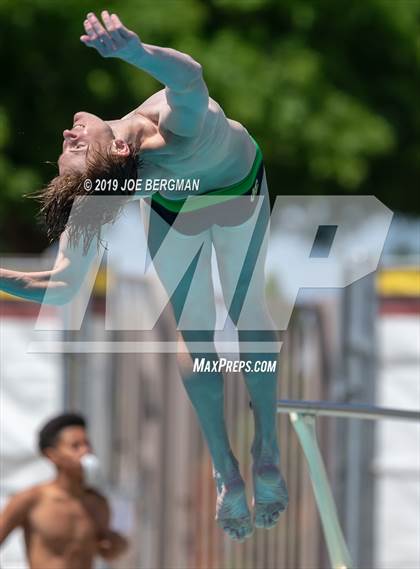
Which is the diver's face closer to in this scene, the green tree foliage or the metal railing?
the metal railing

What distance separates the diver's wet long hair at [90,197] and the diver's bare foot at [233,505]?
954 millimetres

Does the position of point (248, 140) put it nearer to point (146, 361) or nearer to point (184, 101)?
point (184, 101)

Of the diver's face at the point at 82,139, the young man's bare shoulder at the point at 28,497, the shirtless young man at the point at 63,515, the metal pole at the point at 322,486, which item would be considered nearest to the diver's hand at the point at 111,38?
the diver's face at the point at 82,139

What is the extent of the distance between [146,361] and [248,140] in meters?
2.83

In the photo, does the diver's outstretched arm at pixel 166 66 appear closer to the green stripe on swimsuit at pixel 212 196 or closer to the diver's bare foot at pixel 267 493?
the green stripe on swimsuit at pixel 212 196

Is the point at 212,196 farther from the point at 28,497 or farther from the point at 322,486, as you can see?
the point at 28,497

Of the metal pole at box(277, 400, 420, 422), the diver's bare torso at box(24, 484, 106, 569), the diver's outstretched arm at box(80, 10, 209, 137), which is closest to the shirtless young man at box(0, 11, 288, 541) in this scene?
the diver's outstretched arm at box(80, 10, 209, 137)

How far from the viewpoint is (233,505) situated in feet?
15.5

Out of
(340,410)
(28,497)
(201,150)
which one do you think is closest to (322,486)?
(340,410)

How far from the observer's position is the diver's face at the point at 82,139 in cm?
417

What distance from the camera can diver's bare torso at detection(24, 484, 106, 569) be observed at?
21.4 ft

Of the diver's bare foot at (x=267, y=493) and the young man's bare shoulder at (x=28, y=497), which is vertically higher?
the young man's bare shoulder at (x=28, y=497)

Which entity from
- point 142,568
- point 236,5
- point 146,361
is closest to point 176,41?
point 236,5

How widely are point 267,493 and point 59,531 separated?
2101 mm
